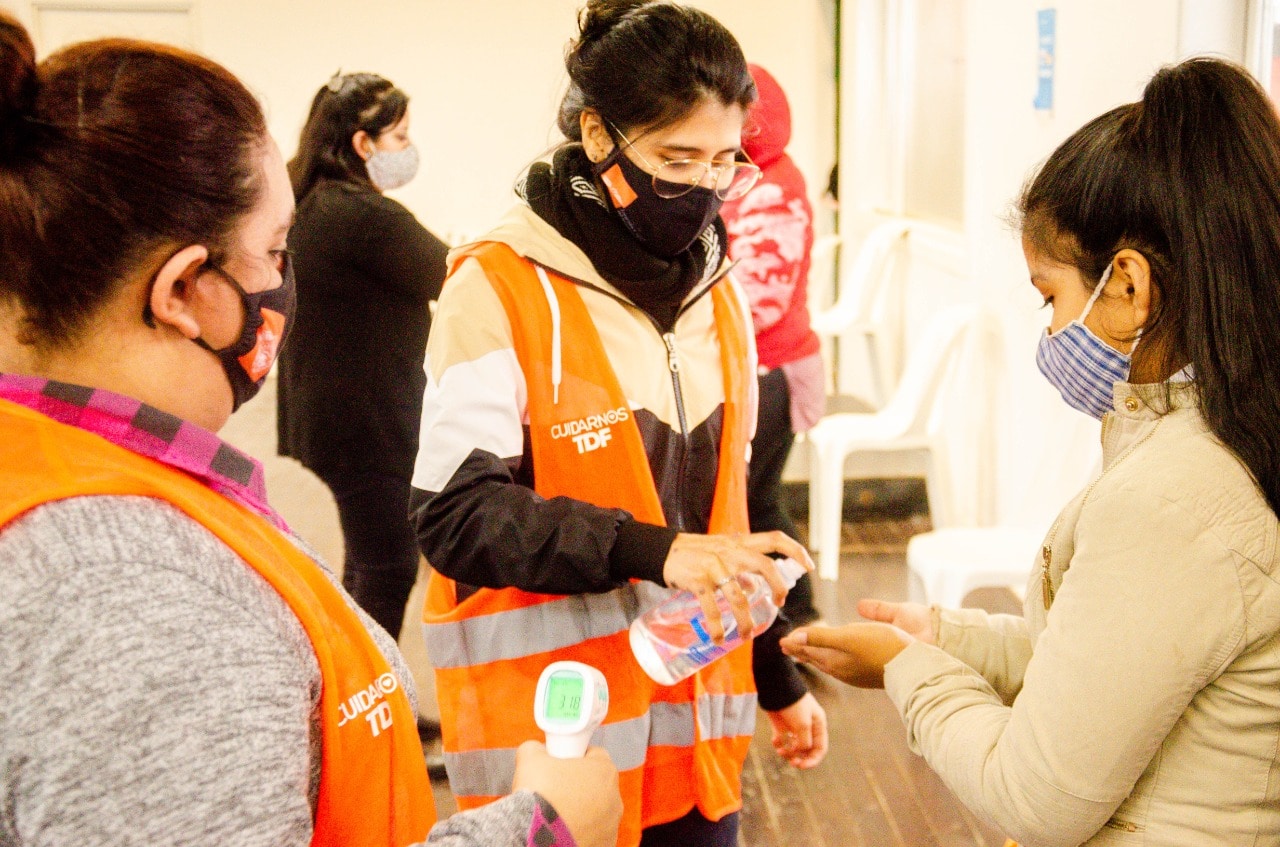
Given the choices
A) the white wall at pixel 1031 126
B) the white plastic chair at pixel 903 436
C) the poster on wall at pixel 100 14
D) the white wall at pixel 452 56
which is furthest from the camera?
the white wall at pixel 452 56

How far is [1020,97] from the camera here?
13.2ft

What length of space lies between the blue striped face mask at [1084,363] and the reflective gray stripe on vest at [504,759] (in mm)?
629

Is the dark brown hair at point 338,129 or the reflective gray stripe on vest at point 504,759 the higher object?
the dark brown hair at point 338,129

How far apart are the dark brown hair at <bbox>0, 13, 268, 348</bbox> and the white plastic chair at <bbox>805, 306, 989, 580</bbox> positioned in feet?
12.6

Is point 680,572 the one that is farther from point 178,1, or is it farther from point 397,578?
point 178,1

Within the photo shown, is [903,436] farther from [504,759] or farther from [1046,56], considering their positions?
[504,759]

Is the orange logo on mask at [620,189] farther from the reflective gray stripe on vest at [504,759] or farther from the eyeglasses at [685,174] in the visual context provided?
the reflective gray stripe on vest at [504,759]

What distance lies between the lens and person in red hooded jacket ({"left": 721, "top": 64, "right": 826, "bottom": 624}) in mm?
3541

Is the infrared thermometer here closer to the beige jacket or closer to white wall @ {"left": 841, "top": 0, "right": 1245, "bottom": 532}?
the beige jacket

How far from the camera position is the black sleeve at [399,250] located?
275cm

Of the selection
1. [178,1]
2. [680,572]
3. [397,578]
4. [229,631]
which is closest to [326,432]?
[397,578]

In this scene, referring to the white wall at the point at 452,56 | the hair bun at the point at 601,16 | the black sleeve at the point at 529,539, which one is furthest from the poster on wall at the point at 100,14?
the black sleeve at the point at 529,539

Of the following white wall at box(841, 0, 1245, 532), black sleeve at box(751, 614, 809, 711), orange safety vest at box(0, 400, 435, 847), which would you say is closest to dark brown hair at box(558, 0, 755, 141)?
black sleeve at box(751, 614, 809, 711)

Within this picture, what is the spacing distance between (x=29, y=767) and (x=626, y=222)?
103 centimetres
